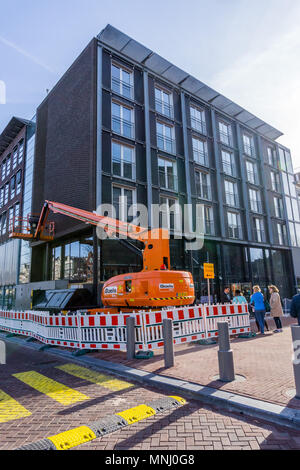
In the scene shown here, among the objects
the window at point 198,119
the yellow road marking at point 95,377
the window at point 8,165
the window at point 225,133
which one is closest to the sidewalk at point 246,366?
the yellow road marking at point 95,377

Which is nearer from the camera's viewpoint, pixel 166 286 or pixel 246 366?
pixel 246 366

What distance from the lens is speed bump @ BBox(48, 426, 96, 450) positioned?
3186 millimetres

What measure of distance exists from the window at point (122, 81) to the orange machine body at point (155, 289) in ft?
49.7

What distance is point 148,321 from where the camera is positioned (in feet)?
24.1

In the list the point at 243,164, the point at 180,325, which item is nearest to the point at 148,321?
the point at 180,325

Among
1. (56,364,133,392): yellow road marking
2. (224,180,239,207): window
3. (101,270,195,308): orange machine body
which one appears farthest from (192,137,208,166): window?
(56,364,133,392): yellow road marking

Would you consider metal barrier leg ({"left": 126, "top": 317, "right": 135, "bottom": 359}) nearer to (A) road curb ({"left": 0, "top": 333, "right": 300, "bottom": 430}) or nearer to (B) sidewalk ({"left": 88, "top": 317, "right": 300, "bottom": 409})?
(B) sidewalk ({"left": 88, "top": 317, "right": 300, "bottom": 409})

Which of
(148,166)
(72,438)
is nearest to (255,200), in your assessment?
(148,166)

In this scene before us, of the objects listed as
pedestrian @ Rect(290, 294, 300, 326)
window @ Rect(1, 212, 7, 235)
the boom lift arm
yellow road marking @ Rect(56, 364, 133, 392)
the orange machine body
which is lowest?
yellow road marking @ Rect(56, 364, 133, 392)

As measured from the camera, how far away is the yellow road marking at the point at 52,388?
4.76m

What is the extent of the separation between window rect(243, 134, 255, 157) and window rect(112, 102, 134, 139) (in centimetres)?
1388

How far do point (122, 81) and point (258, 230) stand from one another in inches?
686

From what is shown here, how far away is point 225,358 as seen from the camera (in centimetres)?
524

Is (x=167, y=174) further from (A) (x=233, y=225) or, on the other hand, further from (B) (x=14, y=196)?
(B) (x=14, y=196)
